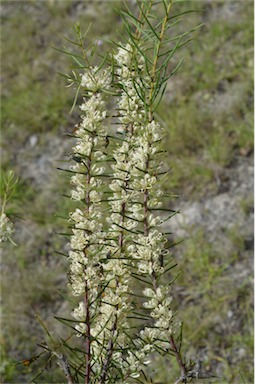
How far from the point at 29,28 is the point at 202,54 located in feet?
5.22

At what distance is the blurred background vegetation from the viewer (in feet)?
8.70

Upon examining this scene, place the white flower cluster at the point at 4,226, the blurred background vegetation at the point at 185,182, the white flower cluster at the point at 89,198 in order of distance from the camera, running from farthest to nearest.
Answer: the blurred background vegetation at the point at 185,182 < the white flower cluster at the point at 4,226 < the white flower cluster at the point at 89,198

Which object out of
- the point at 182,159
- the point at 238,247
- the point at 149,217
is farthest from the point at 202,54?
the point at 149,217

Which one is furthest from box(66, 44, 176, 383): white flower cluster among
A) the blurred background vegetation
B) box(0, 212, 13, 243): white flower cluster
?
the blurred background vegetation

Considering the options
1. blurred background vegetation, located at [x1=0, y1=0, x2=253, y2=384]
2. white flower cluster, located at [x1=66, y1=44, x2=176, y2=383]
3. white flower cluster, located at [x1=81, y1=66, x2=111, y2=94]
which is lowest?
white flower cluster, located at [x1=66, y1=44, x2=176, y2=383]

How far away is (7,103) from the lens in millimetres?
4020

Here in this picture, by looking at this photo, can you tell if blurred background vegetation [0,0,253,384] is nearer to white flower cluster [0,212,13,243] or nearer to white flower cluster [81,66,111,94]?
white flower cluster [0,212,13,243]

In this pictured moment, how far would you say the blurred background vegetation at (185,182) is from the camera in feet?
8.70

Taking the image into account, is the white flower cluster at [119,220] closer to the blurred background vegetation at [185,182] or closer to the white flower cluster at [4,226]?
the white flower cluster at [4,226]

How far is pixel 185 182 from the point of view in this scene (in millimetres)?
3215

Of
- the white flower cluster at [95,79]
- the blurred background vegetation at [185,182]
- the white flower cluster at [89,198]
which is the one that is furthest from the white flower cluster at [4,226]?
the blurred background vegetation at [185,182]

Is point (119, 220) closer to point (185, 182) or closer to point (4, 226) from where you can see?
point (4, 226)

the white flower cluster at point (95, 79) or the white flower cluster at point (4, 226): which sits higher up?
the white flower cluster at point (95, 79)

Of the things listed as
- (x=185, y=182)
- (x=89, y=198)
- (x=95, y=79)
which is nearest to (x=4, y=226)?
(x=89, y=198)
